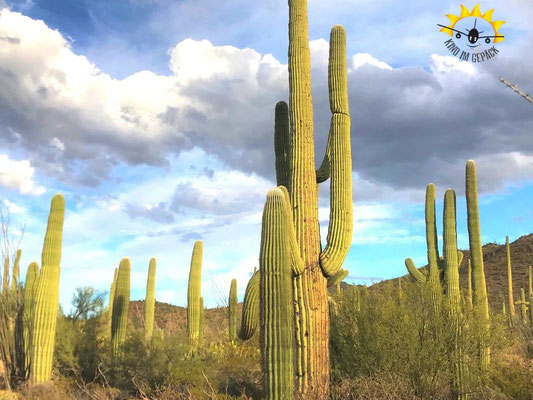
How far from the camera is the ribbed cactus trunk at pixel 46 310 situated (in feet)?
47.8

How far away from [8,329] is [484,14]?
14395 mm

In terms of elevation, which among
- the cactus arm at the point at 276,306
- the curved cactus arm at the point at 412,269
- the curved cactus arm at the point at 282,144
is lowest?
the cactus arm at the point at 276,306

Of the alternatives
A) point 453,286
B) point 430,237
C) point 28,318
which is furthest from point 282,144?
point 28,318

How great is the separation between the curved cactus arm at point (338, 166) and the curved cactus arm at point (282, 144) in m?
1.04

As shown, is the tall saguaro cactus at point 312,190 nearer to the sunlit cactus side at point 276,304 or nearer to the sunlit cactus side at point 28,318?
the sunlit cactus side at point 276,304

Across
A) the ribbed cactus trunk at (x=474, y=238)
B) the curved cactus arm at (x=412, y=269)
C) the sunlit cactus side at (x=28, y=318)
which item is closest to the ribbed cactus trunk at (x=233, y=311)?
the curved cactus arm at (x=412, y=269)

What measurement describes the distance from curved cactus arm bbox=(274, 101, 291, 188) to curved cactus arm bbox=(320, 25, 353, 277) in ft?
3.42

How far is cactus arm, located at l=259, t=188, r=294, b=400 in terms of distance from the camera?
8469 mm

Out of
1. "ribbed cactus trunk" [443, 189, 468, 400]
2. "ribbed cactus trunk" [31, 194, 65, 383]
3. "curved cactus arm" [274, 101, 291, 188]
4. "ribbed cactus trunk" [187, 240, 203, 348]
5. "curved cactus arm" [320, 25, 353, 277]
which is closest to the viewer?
"curved cactus arm" [320, 25, 353, 277]

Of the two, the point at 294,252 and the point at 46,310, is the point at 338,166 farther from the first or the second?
the point at 46,310

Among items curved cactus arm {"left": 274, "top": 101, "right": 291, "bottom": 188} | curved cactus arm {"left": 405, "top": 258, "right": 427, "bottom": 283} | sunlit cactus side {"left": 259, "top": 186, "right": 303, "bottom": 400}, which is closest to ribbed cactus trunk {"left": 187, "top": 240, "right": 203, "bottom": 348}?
curved cactus arm {"left": 405, "top": 258, "right": 427, "bottom": 283}

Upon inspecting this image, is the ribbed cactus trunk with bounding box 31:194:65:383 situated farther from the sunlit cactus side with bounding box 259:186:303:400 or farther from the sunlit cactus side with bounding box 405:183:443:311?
the sunlit cactus side with bounding box 405:183:443:311

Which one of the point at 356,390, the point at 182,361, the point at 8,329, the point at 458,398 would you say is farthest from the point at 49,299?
the point at 458,398

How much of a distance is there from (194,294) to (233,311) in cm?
387
